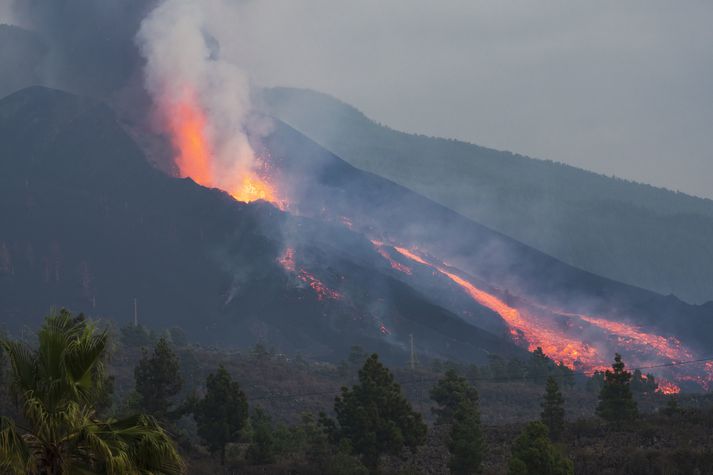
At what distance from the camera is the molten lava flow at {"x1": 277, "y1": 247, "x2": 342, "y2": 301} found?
160125 millimetres

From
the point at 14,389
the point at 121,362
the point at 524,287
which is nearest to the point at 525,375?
the point at 121,362

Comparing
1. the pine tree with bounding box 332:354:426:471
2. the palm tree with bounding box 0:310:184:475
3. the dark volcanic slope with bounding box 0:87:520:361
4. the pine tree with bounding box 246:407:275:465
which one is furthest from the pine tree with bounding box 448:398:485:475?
the dark volcanic slope with bounding box 0:87:520:361

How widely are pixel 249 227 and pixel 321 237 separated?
1338 cm

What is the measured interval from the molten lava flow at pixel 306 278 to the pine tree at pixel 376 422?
4147 inches

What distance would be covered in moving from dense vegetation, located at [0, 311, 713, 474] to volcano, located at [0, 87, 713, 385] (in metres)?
49.4

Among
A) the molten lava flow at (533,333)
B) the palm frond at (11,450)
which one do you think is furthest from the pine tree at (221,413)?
the molten lava flow at (533,333)

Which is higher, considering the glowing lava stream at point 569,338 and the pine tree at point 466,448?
the glowing lava stream at point 569,338

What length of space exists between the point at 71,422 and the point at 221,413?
42577 mm

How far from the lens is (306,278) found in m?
164

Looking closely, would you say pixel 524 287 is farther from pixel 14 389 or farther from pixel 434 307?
pixel 14 389

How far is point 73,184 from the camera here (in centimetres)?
19875

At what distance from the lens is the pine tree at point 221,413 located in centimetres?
5638

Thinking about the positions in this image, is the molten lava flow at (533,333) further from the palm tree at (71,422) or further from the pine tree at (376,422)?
the palm tree at (71,422)

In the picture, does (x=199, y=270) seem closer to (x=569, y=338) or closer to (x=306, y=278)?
(x=306, y=278)
